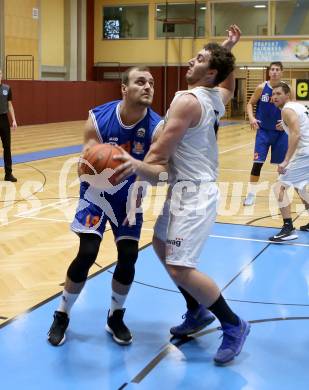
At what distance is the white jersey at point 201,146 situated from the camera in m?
3.46

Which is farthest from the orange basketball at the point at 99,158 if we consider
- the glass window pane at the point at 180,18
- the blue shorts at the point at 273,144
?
the glass window pane at the point at 180,18

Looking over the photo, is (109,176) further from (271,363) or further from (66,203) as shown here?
(66,203)

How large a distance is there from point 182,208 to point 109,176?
498 millimetres

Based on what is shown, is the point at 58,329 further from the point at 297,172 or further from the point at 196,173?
the point at 297,172

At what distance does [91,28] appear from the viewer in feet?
98.5

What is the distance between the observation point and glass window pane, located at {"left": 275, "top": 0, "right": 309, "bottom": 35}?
87.7ft

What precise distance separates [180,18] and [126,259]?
87.4 ft

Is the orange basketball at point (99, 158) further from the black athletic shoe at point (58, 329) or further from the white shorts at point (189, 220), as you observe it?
the black athletic shoe at point (58, 329)

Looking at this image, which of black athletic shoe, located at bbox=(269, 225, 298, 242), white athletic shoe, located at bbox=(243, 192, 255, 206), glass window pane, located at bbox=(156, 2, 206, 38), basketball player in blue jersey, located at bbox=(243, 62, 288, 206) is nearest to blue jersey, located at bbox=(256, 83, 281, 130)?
basketball player in blue jersey, located at bbox=(243, 62, 288, 206)

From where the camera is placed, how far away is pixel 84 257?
12.2ft

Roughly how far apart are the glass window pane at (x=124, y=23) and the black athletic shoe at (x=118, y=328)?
27169 mm

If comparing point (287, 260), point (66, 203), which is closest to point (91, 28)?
point (66, 203)

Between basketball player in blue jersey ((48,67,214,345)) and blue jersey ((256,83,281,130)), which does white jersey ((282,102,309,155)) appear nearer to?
blue jersey ((256,83,281,130))

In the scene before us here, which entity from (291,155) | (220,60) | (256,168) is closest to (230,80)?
(220,60)
